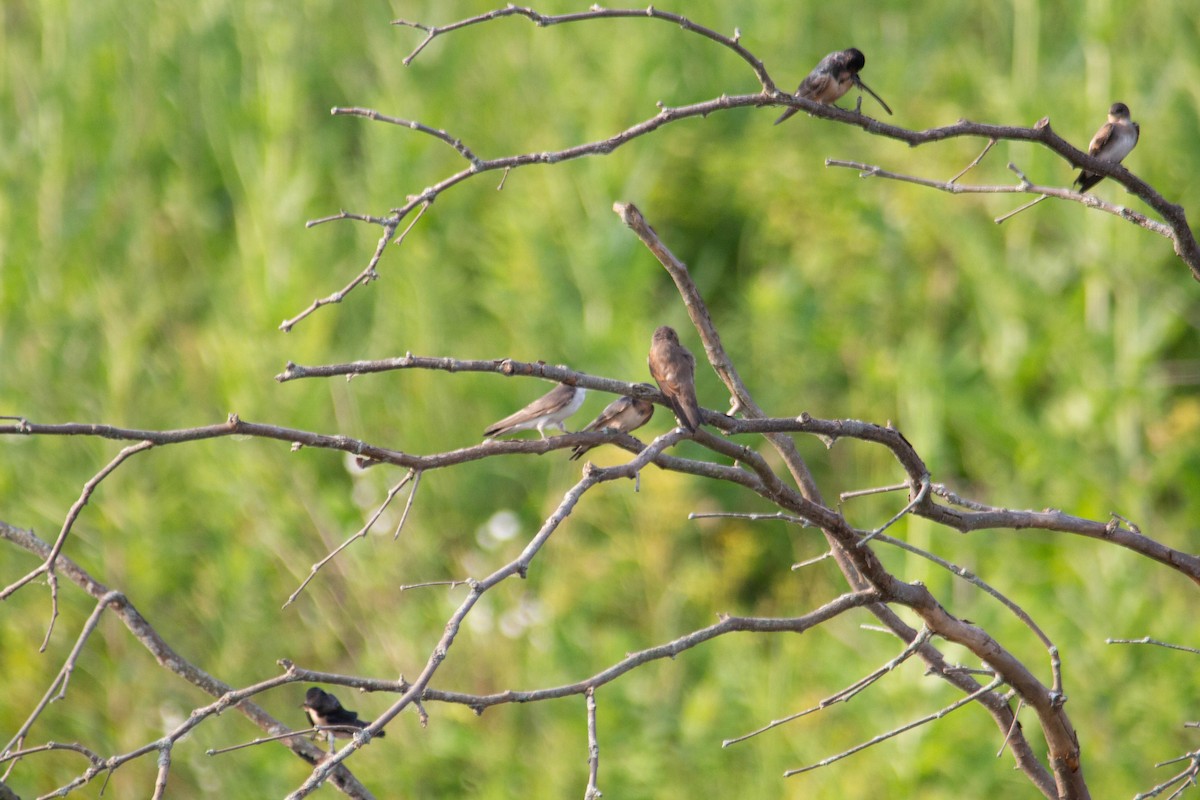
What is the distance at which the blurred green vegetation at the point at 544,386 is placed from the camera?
828cm

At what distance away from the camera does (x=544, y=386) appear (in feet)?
30.8

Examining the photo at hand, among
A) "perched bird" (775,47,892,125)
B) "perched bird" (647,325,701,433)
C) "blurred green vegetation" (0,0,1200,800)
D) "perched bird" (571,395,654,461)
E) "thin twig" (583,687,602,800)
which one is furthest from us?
"blurred green vegetation" (0,0,1200,800)

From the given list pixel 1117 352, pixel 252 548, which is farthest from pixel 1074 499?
pixel 252 548

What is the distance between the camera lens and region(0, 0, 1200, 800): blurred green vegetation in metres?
8.28

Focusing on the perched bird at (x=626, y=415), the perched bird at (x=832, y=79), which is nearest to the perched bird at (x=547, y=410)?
the perched bird at (x=626, y=415)

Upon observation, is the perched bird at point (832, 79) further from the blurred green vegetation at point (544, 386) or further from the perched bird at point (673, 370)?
the blurred green vegetation at point (544, 386)

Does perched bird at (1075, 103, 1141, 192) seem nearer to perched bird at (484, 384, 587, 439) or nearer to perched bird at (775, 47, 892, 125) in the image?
perched bird at (775, 47, 892, 125)

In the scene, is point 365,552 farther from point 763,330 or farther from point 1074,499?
point 1074,499

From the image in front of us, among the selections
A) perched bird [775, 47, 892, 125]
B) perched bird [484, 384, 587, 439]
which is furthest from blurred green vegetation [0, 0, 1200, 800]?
perched bird [775, 47, 892, 125]

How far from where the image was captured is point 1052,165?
9305mm


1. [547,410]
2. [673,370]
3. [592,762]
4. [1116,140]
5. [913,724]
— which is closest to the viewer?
[592,762]

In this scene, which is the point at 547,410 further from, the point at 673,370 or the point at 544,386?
the point at 544,386

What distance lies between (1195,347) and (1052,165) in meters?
2.40

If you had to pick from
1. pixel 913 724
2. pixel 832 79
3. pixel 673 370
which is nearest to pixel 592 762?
pixel 913 724
